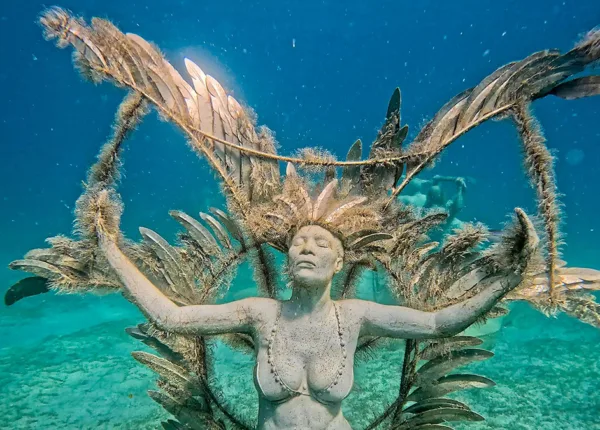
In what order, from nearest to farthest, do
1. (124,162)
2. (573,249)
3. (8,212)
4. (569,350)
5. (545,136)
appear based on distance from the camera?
(545,136)
(124,162)
(569,350)
(573,249)
(8,212)

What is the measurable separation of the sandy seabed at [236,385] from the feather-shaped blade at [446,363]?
1.90ft

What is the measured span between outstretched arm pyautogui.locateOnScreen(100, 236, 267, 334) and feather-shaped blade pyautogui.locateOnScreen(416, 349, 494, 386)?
1343 mm

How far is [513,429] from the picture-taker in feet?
20.8

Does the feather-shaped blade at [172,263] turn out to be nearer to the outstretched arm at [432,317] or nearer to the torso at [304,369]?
the torso at [304,369]

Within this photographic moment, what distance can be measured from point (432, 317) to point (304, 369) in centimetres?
96

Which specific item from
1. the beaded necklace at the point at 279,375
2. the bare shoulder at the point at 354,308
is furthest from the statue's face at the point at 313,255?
the beaded necklace at the point at 279,375

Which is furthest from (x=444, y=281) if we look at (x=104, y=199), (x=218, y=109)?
(x=104, y=199)

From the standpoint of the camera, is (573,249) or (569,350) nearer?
(569,350)

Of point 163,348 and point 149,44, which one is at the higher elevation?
point 149,44

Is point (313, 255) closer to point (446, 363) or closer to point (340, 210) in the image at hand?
point (340, 210)

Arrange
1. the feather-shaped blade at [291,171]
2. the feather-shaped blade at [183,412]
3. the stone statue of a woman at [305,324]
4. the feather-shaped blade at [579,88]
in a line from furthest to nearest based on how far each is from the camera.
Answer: the feather-shaped blade at [291,171] < the feather-shaped blade at [183,412] < the stone statue of a woman at [305,324] < the feather-shaped blade at [579,88]

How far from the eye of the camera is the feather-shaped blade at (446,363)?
306 cm

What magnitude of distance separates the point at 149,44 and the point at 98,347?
11316 mm

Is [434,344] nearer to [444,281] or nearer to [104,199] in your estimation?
[444,281]
